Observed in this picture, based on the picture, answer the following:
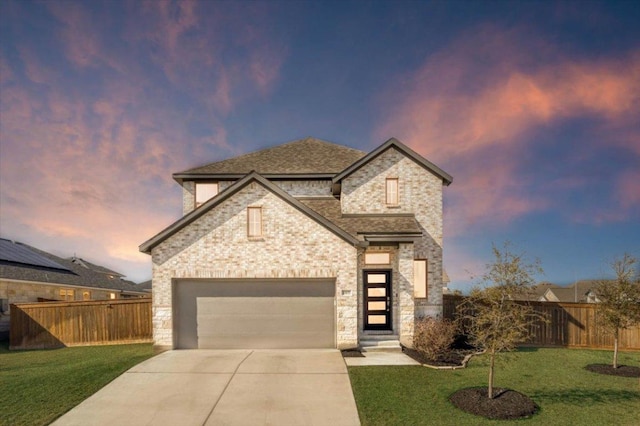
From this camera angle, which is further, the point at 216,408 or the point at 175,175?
the point at 175,175

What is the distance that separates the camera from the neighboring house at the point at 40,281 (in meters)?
19.6

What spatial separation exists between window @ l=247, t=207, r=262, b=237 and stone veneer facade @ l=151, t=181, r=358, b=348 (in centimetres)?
15

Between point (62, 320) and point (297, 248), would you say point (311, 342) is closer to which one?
point (297, 248)

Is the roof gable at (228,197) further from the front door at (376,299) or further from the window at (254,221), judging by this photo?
the front door at (376,299)

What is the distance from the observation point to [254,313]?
14320mm

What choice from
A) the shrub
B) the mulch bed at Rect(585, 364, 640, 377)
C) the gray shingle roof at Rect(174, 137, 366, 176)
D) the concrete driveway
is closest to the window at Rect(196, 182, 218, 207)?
the gray shingle roof at Rect(174, 137, 366, 176)

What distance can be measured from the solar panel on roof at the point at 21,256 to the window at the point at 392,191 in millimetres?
20872

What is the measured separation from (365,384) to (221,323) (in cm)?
611

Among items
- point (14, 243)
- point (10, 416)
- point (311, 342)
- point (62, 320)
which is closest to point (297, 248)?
A: point (311, 342)

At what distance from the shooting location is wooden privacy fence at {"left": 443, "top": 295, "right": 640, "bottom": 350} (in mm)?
16000

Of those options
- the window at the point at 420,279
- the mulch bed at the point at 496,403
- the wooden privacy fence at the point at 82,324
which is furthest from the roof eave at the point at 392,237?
the wooden privacy fence at the point at 82,324

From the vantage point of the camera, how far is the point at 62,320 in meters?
16.8

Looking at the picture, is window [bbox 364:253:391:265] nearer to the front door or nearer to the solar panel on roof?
the front door

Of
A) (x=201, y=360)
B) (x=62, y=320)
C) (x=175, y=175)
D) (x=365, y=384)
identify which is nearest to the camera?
(x=365, y=384)
